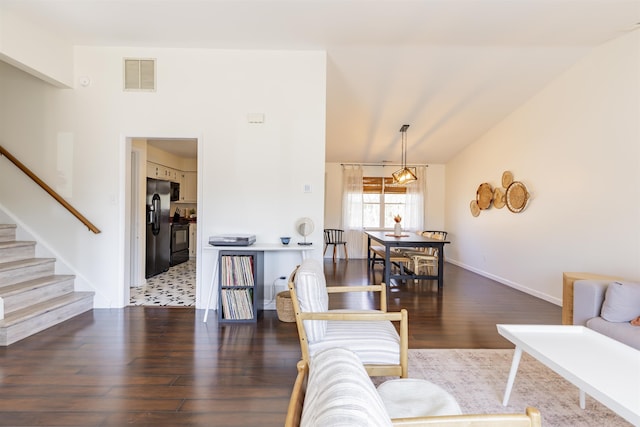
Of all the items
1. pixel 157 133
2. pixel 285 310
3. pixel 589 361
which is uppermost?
pixel 157 133

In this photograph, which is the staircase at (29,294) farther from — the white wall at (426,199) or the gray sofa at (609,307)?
the white wall at (426,199)

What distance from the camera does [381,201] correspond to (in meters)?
7.93

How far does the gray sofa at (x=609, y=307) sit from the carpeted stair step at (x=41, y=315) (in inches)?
190

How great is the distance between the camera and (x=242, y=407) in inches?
71.9

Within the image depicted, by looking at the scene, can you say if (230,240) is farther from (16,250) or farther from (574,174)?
(574,174)

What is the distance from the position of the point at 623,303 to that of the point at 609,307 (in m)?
0.09

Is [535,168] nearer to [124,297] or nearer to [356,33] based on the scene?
[356,33]

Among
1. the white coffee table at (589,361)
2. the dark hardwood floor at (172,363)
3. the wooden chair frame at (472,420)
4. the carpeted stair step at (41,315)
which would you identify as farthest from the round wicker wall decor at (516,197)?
the carpeted stair step at (41,315)

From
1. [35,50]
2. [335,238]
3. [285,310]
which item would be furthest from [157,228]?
[335,238]

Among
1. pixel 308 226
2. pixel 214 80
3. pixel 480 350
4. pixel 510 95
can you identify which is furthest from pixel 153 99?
pixel 510 95

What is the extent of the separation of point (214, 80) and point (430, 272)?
454cm

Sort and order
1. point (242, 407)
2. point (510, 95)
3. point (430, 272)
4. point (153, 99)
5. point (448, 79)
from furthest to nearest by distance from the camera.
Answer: point (430, 272), point (510, 95), point (448, 79), point (153, 99), point (242, 407)

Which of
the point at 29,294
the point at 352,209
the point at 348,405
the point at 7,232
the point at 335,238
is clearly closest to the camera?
the point at 348,405

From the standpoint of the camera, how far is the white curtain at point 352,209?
303 inches
